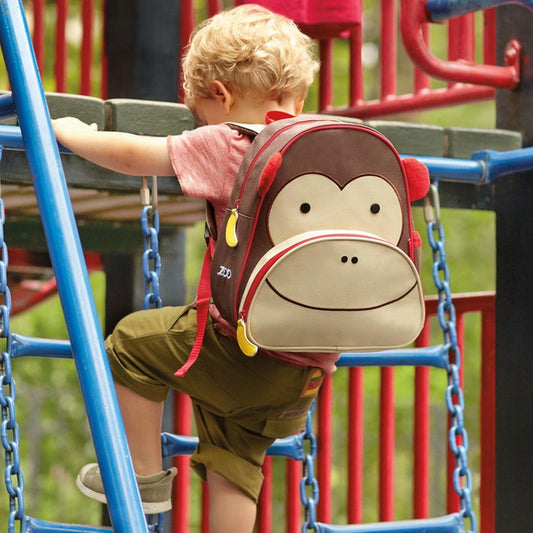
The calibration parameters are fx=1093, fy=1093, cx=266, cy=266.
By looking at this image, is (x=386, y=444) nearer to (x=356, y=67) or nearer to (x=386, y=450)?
(x=386, y=450)

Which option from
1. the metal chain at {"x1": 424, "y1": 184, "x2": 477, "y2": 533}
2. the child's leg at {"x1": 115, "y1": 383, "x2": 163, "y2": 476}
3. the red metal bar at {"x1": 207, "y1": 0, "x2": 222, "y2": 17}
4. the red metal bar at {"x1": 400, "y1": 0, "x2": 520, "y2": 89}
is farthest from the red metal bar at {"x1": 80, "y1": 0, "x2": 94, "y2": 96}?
the child's leg at {"x1": 115, "y1": 383, "x2": 163, "y2": 476}

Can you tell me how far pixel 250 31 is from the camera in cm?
219

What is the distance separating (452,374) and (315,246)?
910 mm

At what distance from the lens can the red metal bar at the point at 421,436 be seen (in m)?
3.49

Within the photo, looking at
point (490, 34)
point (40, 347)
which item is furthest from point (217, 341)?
point (490, 34)

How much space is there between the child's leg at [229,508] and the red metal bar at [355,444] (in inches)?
47.0

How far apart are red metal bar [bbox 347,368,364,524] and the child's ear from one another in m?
1.52

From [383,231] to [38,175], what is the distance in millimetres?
670

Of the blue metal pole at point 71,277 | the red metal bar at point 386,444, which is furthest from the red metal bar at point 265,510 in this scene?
the blue metal pole at point 71,277

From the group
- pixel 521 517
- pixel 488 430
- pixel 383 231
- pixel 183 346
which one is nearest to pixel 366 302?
pixel 383 231

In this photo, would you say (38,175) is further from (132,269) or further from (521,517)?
(132,269)

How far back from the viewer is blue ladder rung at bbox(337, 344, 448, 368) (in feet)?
9.25

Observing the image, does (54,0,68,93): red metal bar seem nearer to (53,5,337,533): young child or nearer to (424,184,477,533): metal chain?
(424,184,477,533): metal chain

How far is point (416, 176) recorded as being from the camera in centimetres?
223
